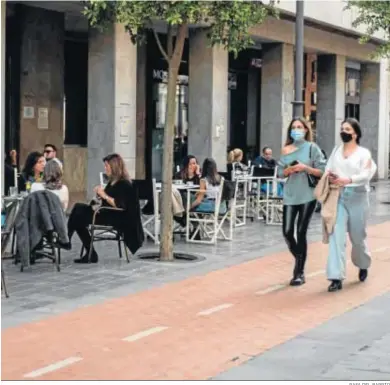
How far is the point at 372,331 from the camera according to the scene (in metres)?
7.50

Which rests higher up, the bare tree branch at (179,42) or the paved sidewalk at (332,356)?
the bare tree branch at (179,42)

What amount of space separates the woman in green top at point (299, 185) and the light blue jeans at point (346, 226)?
35 centimetres

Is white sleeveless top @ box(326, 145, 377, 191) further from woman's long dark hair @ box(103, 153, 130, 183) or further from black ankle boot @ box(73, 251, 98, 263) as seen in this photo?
black ankle boot @ box(73, 251, 98, 263)

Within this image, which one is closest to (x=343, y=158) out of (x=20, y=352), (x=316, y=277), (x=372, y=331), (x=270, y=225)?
(x=316, y=277)

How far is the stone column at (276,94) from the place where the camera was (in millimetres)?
25156

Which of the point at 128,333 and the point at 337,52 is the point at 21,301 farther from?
the point at 337,52

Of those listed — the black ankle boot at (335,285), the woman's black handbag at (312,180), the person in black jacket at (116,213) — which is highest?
the woman's black handbag at (312,180)

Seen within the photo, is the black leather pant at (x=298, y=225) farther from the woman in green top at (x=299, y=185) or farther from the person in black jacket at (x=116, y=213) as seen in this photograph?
the person in black jacket at (x=116, y=213)

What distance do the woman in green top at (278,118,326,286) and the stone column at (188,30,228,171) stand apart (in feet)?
36.9

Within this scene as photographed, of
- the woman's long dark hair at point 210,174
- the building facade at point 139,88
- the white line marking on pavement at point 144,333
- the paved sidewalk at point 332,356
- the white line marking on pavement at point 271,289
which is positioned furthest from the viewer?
the building facade at point 139,88

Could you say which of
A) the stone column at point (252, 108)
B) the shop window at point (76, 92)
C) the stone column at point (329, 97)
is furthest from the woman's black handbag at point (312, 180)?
the stone column at point (252, 108)

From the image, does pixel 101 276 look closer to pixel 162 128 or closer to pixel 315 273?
pixel 315 273

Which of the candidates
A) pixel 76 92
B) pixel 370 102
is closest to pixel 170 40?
pixel 76 92

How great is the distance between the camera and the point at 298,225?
979cm
